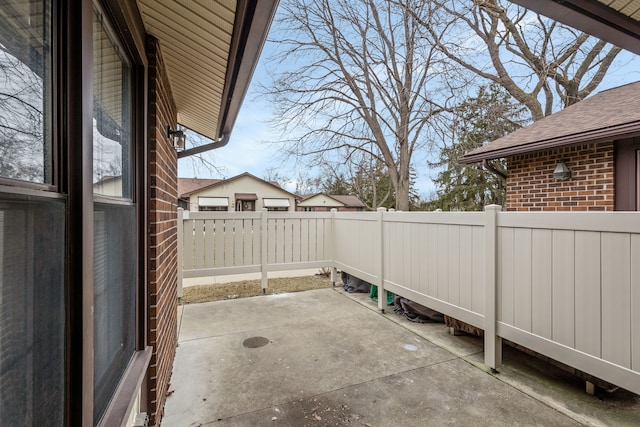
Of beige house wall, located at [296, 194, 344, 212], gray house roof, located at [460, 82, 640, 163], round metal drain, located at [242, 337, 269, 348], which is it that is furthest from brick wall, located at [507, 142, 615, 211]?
beige house wall, located at [296, 194, 344, 212]

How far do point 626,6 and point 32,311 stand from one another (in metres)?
2.72

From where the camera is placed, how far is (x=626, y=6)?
61.9 inches

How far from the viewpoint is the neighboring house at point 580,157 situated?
3.89 metres

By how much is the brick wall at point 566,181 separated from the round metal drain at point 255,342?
4.64 meters

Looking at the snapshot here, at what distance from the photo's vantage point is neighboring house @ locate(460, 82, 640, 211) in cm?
389

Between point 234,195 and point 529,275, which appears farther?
point 234,195

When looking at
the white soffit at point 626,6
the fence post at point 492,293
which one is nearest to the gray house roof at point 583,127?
the fence post at point 492,293

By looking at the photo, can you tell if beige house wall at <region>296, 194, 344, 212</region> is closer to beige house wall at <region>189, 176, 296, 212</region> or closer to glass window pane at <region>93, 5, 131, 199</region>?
beige house wall at <region>189, 176, 296, 212</region>

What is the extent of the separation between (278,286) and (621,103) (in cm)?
632

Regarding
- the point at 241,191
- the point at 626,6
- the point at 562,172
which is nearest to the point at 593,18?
the point at 626,6

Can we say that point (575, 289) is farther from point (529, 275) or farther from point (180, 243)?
point (180, 243)

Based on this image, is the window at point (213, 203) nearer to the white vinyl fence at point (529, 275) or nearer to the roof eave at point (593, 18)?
the white vinyl fence at point (529, 275)

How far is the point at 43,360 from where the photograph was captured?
2.59 feet

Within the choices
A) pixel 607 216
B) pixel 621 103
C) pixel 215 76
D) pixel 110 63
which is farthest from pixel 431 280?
pixel 621 103
